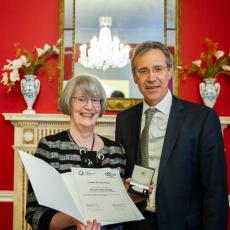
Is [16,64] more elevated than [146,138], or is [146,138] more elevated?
[16,64]

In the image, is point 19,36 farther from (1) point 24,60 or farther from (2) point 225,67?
(2) point 225,67

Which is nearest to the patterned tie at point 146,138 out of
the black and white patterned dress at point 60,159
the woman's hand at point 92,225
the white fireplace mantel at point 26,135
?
the black and white patterned dress at point 60,159

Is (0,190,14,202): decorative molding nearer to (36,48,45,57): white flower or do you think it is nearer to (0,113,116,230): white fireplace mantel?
(0,113,116,230): white fireplace mantel

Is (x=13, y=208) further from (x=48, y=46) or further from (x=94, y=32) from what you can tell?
(x=94, y=32)

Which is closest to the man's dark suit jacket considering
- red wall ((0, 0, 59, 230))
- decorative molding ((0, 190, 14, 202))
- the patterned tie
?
the patterned tie

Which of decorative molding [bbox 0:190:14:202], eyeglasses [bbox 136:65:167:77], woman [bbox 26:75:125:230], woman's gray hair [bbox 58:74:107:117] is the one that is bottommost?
decorative molding [bbox 0:190:14:202]

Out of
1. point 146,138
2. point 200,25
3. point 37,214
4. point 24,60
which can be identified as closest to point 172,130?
point 146,138

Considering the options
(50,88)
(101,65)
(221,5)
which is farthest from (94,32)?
(221,5)

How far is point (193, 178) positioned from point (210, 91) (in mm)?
1840

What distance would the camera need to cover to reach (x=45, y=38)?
3516 millimetres

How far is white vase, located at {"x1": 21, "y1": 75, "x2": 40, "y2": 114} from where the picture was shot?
130 inches

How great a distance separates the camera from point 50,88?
138 inches

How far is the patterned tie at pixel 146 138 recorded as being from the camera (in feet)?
5.58

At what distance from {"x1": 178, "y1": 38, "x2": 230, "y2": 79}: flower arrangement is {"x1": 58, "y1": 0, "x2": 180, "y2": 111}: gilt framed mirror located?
17 cm
